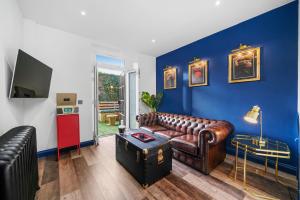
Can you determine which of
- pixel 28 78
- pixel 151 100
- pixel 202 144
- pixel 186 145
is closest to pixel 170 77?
pixel 151 100

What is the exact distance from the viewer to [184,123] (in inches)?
127

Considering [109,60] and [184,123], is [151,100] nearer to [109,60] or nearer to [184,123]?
[184,123]

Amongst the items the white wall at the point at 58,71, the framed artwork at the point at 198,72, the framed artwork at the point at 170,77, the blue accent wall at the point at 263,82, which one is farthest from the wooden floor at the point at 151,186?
the framed artwork at the point at 170,77

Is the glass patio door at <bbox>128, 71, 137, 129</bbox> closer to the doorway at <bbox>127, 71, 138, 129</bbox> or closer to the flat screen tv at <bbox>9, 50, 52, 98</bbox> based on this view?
the doorway at <bbox>127, 71, 138, 129</bbox>

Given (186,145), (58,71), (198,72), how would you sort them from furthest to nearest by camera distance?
(198,72) < (58,71) < (186,145)

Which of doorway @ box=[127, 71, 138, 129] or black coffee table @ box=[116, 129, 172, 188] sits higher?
doorway @ box=[127, 71, 138, 129]

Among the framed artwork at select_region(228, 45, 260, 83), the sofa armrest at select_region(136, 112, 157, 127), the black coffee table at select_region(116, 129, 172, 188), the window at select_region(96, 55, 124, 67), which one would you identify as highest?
the window at select_region(96, 55, 124, 67)

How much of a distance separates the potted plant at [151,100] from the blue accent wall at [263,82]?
4.44 feet

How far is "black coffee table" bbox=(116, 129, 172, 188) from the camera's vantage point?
1878 millimetres

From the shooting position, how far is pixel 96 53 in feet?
12.7

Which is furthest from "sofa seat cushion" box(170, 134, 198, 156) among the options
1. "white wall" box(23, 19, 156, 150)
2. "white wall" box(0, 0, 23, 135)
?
"white wall" box(0, 0, 23, 135)

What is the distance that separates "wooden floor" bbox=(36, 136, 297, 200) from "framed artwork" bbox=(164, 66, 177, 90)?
2643 millimetres

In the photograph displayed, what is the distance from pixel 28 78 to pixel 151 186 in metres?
2.50

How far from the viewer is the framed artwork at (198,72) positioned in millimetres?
3398
